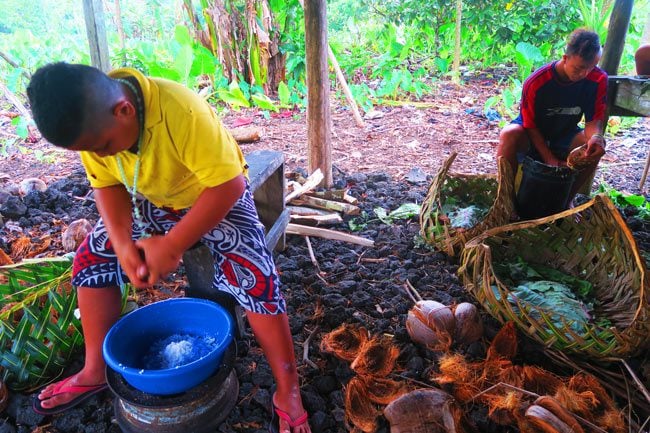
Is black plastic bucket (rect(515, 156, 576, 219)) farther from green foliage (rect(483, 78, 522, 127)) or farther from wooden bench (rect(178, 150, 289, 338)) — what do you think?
green foliage (rect(483, 78, 522, 127))

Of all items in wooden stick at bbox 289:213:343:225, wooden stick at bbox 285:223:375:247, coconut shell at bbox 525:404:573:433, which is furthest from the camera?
wooden stick at bbox 289:213:343:225

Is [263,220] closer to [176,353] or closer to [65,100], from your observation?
[176,353]

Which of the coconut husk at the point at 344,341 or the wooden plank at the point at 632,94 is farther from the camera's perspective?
the wooden plank at the point at 632,94

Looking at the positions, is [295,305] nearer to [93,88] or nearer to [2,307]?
[2,307]

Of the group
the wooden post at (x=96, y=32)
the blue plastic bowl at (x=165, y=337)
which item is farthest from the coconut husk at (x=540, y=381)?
the wooden post at (x=96, y=32)

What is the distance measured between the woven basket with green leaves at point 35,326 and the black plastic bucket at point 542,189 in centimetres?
249

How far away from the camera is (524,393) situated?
1.61 meters

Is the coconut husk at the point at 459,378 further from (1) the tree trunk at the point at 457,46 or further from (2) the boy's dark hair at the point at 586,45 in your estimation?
(1) the tree trunk at the point at 457,46

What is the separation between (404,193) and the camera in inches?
146

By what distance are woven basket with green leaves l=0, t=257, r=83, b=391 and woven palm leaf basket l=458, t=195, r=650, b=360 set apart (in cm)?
179

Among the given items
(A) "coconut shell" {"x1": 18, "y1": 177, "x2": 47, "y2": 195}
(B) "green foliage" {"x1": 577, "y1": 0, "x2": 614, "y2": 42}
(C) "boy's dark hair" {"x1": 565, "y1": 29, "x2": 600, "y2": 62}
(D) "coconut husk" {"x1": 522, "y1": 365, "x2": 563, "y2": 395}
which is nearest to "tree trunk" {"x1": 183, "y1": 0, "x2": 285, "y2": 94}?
(A) "coconut shell" {"x1": 18, "y1": 177, "x2": 47, "y2": 195}

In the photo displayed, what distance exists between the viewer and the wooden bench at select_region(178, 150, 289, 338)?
Result: 6.41ft

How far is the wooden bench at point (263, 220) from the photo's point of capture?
195 cm

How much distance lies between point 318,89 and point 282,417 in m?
2.37
